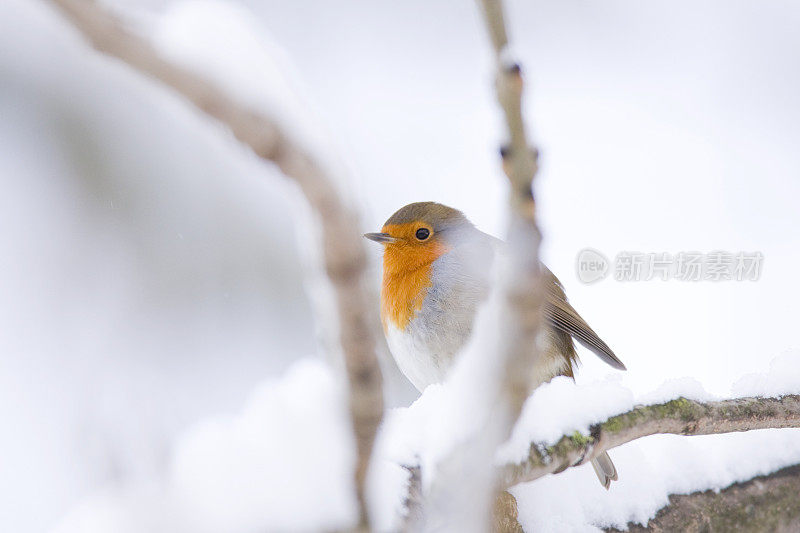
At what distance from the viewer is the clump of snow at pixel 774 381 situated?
235 cm

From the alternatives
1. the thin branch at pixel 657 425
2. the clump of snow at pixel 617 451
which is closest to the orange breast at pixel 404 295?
the clump of snow at pixel 617 451

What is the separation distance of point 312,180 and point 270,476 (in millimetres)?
562

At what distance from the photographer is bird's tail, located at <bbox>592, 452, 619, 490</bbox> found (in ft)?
7.44

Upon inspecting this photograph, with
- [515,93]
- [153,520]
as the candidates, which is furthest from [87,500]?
[515,93]

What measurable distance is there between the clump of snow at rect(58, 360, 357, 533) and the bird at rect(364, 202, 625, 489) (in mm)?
1515

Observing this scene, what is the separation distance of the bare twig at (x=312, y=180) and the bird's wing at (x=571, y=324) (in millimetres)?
2053

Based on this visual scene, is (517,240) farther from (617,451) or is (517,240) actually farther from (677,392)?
(617,451)

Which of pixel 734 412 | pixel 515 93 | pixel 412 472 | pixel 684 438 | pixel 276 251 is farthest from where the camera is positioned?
pixel 276 251

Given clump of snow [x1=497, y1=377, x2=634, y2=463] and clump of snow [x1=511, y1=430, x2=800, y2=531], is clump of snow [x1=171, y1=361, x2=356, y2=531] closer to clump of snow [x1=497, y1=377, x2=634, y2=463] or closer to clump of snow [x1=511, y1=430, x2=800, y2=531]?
clump of snow [x1=497, y1=377, x2=634, y2=463]

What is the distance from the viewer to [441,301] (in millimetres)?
2877

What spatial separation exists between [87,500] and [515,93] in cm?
85

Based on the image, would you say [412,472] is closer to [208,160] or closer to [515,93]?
[515,93]

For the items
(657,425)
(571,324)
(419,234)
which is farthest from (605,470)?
(419,234)

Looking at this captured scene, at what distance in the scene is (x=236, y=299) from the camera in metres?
3.02
